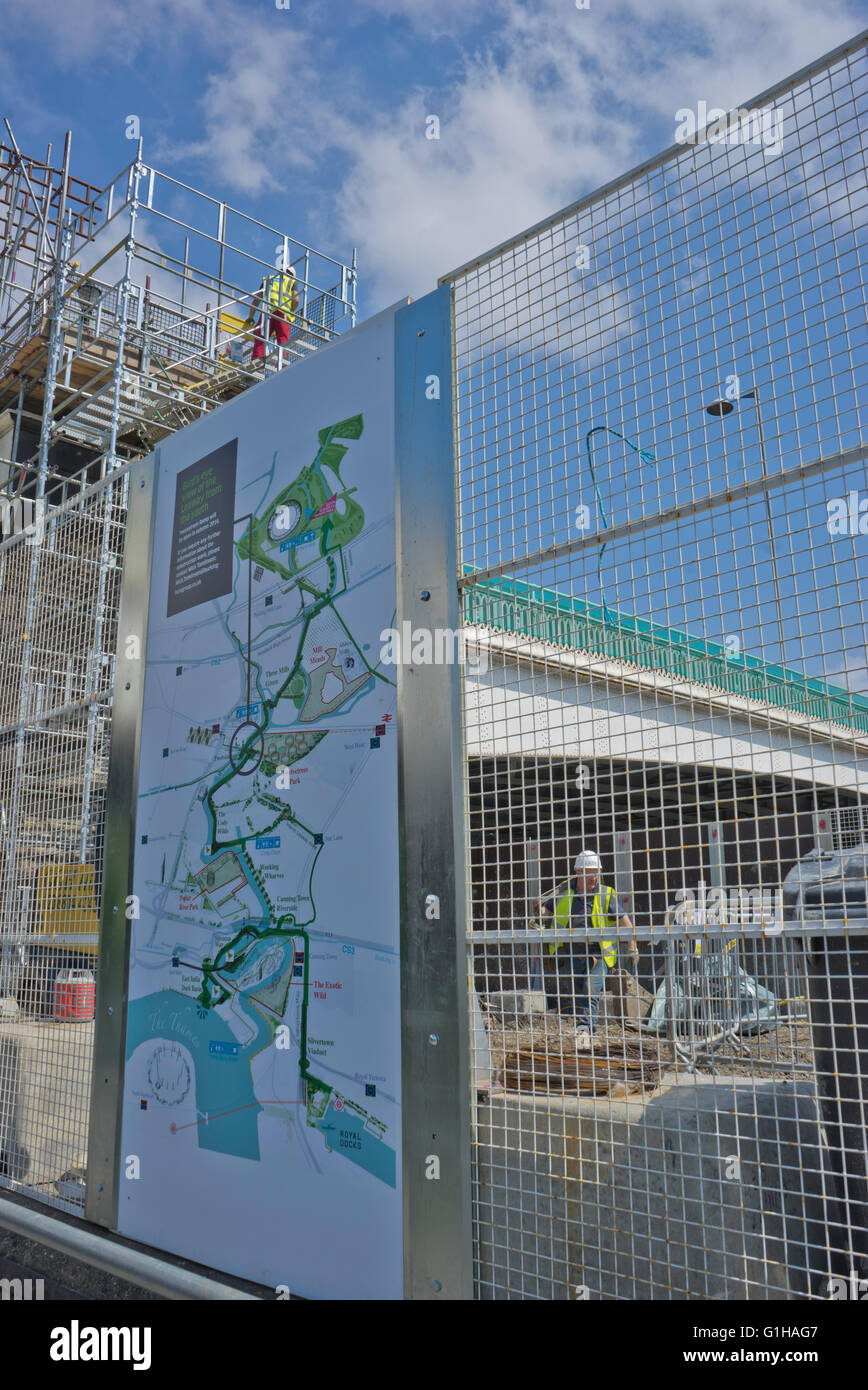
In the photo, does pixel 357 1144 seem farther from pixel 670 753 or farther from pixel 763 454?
pixel 763 454

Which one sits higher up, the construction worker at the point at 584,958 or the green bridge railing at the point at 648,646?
the green bridge railing at the point at 648,646

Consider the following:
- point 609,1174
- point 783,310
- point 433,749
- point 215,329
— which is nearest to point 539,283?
point 783,310

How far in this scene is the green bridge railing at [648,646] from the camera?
247 cm

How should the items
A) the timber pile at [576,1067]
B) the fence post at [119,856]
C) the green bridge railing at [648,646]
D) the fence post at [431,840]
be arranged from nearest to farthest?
1. the green bridge railing at [648,646]
2. the timber pile at [576,1067]
3. the fence post at [431,840]
4. the fence post at [119,856]

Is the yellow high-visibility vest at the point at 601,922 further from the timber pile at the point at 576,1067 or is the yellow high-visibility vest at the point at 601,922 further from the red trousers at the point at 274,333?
the red trousers at the point at 274,333

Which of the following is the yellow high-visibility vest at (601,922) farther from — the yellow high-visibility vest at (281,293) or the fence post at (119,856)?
the yellow high-visibility vest at (281,293)

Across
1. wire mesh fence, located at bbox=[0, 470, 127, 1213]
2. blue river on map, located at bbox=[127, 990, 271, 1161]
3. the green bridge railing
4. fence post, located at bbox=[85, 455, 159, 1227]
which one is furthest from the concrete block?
wire mesh fence, located at bbox=[0, 470, 127, 1213]

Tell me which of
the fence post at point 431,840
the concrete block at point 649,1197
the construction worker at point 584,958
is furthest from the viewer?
the fence post at point 431,840

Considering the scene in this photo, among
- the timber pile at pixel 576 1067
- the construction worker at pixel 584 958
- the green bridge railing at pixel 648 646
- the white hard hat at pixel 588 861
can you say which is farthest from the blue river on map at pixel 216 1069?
the green bridge railing at pixel 648 646

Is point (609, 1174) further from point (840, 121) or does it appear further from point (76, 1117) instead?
point (76, 1117)

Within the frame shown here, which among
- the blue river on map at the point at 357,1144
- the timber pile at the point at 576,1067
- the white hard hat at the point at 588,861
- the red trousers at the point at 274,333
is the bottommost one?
the blue river on map at the point at 357,1144

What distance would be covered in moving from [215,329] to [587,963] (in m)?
14.9

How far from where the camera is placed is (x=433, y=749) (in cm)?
365

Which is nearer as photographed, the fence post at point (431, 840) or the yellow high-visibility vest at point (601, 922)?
the yellow high-visibility vest at point (601, 922)
